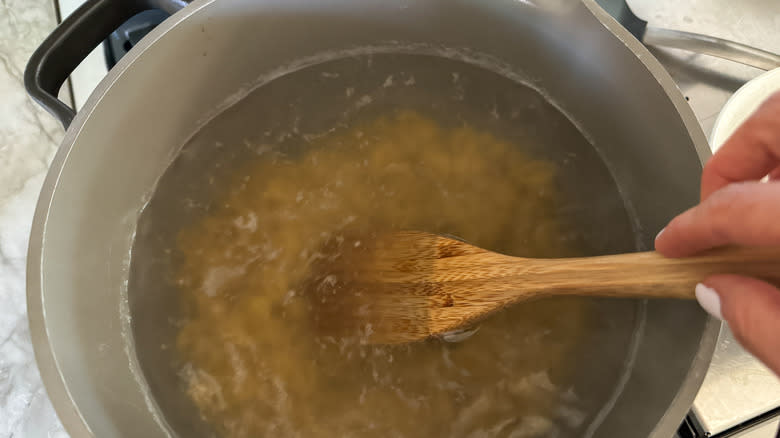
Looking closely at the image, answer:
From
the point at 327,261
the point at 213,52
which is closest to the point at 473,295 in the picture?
the point at 327,261

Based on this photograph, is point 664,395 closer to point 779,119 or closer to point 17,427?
point 779,119

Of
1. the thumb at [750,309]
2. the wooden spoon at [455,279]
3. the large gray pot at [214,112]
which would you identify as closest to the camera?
the thumb at [750,309]

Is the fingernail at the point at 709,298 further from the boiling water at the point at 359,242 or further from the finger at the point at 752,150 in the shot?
the boiling water at the point at 359,242

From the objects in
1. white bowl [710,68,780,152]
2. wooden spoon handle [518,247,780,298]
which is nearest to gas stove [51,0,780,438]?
white bowl [710,68,780,152]

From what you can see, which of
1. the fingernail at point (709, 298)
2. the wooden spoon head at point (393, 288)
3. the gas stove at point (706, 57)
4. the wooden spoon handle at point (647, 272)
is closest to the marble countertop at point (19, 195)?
the gas stove at point (706, 57)

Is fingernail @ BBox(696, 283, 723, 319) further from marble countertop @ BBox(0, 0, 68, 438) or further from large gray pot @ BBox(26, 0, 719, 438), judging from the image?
marble countertop @ BBox(0, 0, 68, 438)
